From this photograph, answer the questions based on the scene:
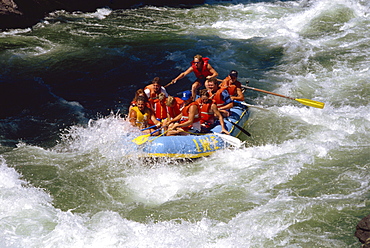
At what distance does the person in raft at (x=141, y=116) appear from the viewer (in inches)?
299

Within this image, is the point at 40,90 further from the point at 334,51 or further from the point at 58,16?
the point at 334,51

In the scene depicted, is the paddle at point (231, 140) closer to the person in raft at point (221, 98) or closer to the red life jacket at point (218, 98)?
the person in raft at point (221, 98)

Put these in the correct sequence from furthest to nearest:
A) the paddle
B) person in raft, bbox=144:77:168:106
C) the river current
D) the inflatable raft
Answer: person in raft, bbox=144:77:168:106 < the paddle < the inflatable raft < the river current

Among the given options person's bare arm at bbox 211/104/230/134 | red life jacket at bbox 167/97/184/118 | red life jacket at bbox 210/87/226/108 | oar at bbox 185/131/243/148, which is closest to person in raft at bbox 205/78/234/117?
red life jacket at bbox 210/87/226/108

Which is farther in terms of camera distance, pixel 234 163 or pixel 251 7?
pixel 251 7

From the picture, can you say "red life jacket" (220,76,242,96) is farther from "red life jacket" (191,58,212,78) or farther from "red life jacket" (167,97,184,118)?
"red life jacket" (167,97,184,118)

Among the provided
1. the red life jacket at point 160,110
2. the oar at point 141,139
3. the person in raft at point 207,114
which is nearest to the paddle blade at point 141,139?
the oar at point 141,139

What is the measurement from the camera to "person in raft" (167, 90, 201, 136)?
739 centimetres

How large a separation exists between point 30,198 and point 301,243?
3859mm

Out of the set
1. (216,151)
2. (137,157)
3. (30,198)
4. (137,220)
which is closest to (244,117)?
(216,151)

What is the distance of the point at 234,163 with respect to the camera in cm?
712

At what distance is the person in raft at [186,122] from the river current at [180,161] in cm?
62

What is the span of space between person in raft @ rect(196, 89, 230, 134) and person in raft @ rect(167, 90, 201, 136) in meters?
0.23

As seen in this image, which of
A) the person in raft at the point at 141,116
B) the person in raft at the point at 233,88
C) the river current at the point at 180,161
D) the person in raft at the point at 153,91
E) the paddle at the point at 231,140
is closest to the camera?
the river current at the point at 180,161
